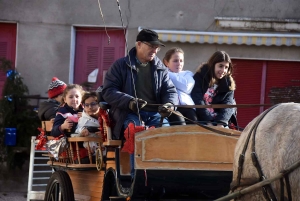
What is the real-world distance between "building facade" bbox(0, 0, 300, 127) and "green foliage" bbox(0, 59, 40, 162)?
40.7 inches

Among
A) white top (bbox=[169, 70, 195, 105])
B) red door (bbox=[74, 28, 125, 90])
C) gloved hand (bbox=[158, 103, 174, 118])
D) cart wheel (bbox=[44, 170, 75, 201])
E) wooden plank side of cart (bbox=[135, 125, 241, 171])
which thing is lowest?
cart wheel (bbox=[44, 170, 75, 201])

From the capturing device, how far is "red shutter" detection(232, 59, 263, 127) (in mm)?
13602

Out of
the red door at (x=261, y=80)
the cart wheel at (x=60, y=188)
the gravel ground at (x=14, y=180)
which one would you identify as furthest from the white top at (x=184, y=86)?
the red door at (x=261, y=80)

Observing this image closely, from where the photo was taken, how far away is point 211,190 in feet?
19.5

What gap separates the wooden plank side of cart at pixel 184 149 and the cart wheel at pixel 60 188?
4.13ft

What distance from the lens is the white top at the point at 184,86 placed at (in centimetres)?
682

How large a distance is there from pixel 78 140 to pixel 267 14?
776cm

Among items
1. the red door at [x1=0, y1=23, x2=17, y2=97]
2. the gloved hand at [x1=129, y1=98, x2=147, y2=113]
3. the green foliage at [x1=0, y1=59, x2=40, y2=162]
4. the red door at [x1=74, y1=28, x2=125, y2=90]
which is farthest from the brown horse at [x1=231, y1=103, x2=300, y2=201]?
the red door at [x1=0, y1=23, x2=17, y2=97]


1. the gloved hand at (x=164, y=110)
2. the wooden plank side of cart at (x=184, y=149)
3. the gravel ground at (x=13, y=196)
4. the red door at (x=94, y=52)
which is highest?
the red door at (x=94, y=52)

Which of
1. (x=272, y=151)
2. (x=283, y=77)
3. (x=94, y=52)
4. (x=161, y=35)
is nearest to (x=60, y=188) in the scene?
(x=272, y=151)

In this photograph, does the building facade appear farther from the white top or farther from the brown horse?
the brown horse

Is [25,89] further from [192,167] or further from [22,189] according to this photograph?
[192,167]

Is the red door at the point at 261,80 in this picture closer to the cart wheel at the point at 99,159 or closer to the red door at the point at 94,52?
the red door at the point at 94,52

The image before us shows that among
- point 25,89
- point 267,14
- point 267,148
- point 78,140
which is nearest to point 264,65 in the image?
point 267,14
